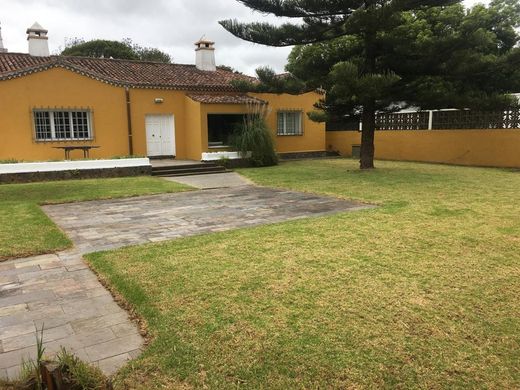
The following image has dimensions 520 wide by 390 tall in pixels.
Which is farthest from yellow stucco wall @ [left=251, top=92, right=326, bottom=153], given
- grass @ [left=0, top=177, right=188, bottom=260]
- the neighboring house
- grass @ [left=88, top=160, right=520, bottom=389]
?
grass @ [left=88, top=160, right=520, bottom=389]

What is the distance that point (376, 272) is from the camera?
4023 millimetres

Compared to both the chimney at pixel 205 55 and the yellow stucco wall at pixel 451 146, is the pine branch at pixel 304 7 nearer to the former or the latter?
the yellow stucco wall at pixel 451 146

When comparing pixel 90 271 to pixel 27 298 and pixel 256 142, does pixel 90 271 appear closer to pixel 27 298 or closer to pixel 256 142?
pixel 27 298

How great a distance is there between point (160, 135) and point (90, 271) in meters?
12.6

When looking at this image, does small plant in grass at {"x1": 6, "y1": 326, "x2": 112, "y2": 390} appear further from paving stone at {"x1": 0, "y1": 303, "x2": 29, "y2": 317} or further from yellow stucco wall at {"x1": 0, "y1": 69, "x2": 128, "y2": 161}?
yellow stucco wall at {"x1": 0, "y1": 69, "x2": 128, "y2": 161}

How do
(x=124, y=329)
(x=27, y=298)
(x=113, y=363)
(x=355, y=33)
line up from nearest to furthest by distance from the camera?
(x=113, y=363) < (x=124, y=329) < (x=27, y=298) < (x=355, y=33)

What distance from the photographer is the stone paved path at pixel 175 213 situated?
19.0ft

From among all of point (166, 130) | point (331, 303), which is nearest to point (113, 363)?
point (331, 303)

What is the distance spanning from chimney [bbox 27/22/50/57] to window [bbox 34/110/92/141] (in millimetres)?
3515

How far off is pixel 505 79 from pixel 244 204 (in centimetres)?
1369

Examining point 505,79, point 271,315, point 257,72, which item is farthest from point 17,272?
point 505,79

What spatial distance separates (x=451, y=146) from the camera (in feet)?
50.0

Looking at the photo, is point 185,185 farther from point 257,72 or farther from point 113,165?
point 257,72

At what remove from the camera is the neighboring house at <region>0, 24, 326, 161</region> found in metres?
13.7
